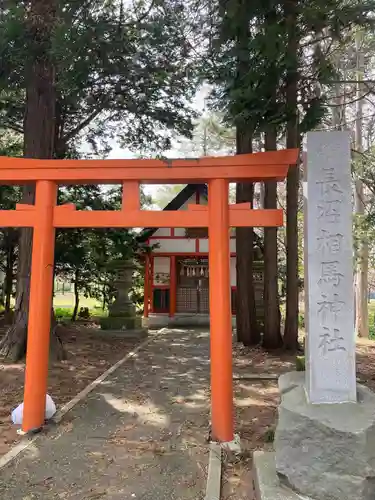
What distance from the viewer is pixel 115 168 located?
15.5 feet

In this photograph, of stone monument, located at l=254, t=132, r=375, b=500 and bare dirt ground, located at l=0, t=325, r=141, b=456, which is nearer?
stone monument, located at l=254, t=132, r=375, b=500

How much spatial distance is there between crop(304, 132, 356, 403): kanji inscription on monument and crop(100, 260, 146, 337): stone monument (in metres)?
9.63

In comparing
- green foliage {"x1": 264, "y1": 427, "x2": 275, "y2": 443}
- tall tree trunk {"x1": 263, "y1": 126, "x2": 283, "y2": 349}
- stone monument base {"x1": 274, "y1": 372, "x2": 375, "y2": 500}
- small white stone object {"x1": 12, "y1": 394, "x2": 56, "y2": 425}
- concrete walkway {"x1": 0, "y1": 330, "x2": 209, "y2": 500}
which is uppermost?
tall tree trunk {"x1": 263, "y1": 126, "x2": 283, "y2": 349}

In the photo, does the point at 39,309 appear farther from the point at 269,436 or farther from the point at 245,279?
the point at 245,279

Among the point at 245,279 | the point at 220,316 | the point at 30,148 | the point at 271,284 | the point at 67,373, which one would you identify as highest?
the point at 30,148

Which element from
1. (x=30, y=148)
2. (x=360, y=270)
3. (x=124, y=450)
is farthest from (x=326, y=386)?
(x=360, y=270)

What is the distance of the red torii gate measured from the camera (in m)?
4.45

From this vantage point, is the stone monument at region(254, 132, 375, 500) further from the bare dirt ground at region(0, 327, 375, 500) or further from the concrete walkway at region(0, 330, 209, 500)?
the concrete walkway at region(0, 330, 209, 500)

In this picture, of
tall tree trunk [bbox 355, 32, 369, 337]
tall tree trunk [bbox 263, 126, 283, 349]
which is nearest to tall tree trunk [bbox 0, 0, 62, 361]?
tall tree trunk [bbox 263, 126, 283, 349]

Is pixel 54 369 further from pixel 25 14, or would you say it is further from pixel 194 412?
pixel 25 14

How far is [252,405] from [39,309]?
10.3 feet

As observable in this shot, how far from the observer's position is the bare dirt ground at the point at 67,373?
528 cm

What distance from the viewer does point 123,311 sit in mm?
13211

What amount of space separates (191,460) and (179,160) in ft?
10.2
